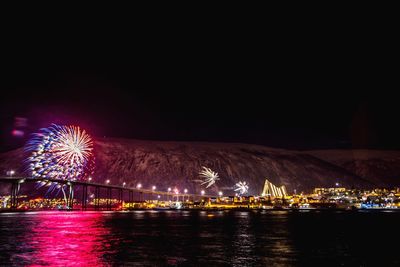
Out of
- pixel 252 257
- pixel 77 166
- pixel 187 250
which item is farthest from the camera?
pixel 77 166

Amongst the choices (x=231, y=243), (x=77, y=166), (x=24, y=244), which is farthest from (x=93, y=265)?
(x=77, y=166)

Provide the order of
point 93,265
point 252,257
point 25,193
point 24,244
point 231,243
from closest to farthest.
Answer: point 93,265 < point 252,257 < point 24,244 < point 231,243 < point 25,193

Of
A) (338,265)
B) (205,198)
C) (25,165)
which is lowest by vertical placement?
(338,265)

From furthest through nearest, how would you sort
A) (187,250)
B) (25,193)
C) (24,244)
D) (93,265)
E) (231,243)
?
(25,193) < (231,243) < (24,244) < (187,250) < (93,265)

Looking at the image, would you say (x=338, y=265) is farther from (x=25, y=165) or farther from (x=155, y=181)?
(x=25, y=165)

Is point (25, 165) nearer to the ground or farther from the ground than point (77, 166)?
farther from the ground

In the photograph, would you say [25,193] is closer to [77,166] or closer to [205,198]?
[205,198]

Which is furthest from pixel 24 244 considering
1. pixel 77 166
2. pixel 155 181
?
pixel 155 181

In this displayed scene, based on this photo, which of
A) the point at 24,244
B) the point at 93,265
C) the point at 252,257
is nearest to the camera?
the point at 93,265

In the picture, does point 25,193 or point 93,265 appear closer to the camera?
point 93,265
